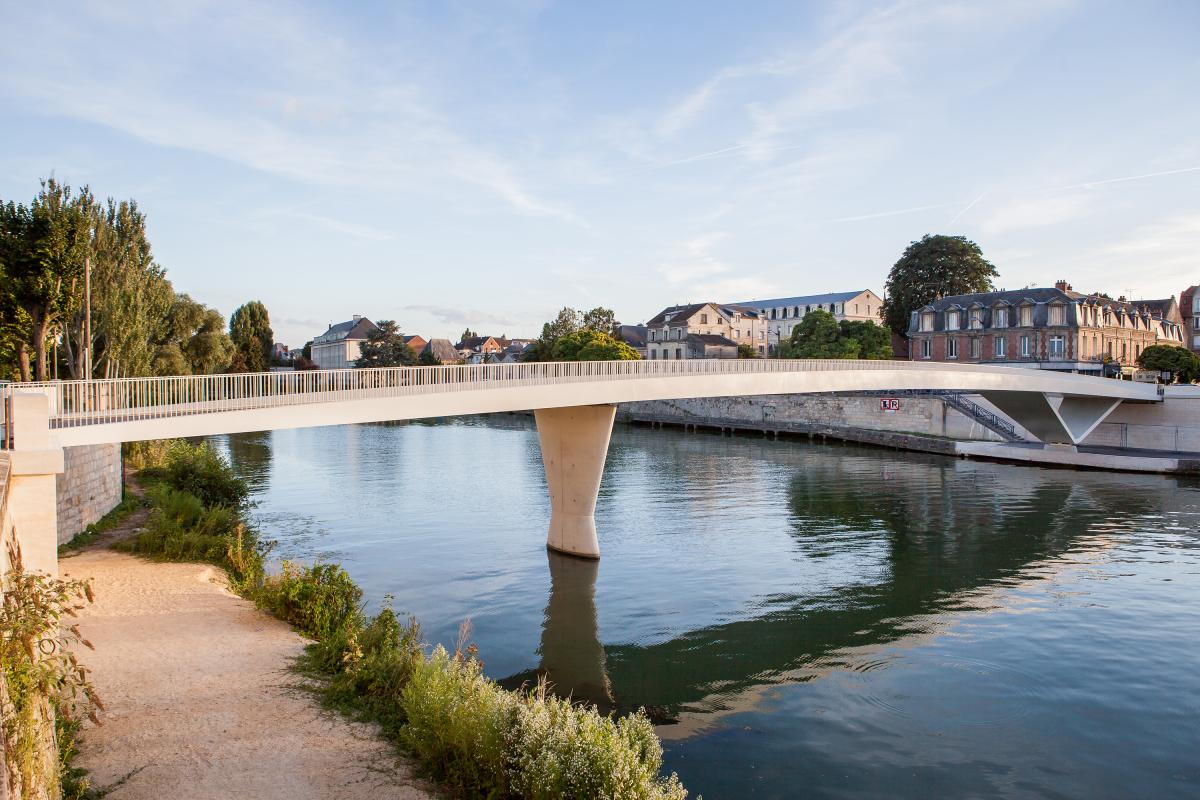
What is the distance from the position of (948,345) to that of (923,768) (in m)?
67.6

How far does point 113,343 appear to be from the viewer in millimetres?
33219

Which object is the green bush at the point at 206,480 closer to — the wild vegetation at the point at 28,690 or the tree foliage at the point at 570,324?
the wild vegetation at the point at 28,690

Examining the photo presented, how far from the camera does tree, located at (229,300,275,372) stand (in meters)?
96.4

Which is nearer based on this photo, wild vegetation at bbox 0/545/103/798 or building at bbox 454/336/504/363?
wild vegetation at bbox 0/545/103/798

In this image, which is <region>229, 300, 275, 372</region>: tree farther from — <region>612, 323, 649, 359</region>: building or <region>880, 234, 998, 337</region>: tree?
<region>880, 234, 998, 337</region>: tree

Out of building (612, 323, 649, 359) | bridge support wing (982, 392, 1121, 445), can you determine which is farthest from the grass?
building (612, 323, 649, 359)

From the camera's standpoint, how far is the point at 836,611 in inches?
776

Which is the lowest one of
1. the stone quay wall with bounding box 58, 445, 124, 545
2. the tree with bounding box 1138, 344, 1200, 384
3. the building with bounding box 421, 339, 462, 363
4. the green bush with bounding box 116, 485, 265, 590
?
the green bush with bounding box 116, 485, 265, 590

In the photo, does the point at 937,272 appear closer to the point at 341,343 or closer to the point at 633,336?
the point at 633,336

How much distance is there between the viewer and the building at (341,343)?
14275 centimetres

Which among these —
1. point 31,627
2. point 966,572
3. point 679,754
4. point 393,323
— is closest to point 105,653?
point 31,627

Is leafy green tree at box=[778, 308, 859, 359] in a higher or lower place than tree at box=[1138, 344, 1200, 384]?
higher

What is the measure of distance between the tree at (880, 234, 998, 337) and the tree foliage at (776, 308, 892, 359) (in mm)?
12777

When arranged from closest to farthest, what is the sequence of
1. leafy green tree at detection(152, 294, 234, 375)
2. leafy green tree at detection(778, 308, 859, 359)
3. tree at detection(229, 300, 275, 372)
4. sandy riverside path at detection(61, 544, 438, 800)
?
sandy riverside path at detection(61, 544, 438, 800) < leafy green tree at detection(152, 294, 234, 375) < leafy green tree at detection(778, 308, 859, 359) < tree at detection(229, 300, 275, 372)
